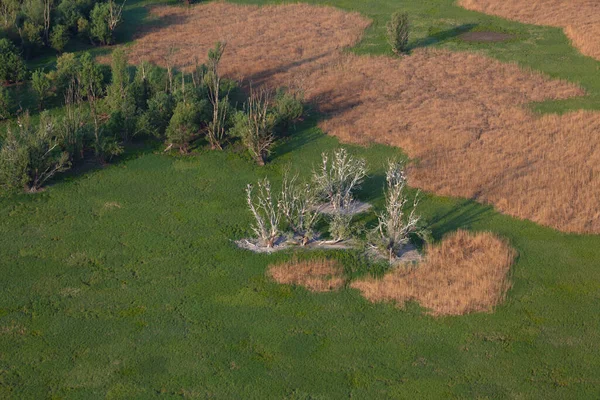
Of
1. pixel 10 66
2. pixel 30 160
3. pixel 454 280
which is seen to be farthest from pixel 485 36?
pixel 30 160

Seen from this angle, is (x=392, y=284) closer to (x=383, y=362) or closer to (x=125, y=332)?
(x=383, y=362)

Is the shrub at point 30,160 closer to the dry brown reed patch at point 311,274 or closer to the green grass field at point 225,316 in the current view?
the green grass field at point 225,316

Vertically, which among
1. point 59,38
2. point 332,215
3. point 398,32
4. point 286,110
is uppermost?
point 398,32

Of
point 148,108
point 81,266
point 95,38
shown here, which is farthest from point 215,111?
point 95,38

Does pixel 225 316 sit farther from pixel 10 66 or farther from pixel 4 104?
pixel 10 66

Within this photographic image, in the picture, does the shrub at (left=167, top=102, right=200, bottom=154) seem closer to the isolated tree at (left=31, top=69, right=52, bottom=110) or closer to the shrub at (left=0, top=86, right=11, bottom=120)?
the isolated tree at (left=31, top=69, right=52, bottom=110)
